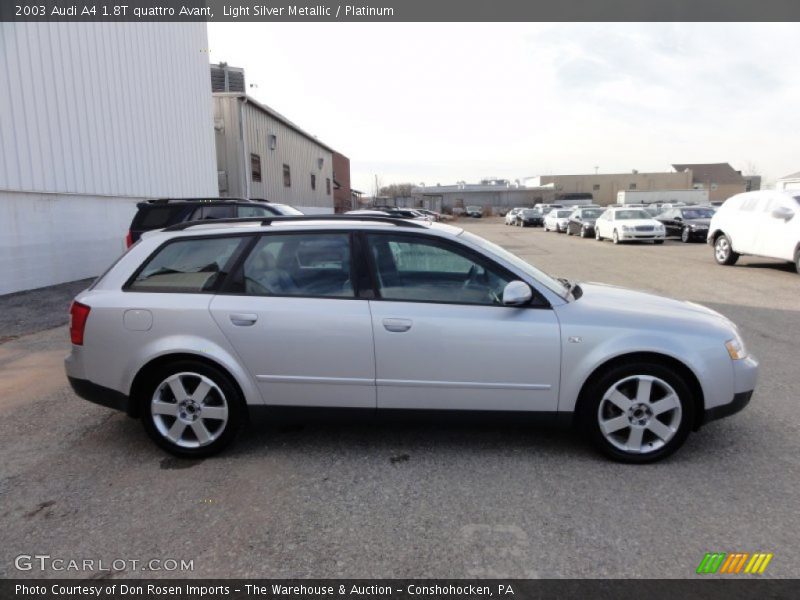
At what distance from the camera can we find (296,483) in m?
3.28

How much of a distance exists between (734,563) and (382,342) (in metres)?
2.15

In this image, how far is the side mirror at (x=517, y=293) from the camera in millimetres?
3333

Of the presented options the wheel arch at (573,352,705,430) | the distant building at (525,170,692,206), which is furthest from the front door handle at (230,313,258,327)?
the distant building at (525,170,692,206)

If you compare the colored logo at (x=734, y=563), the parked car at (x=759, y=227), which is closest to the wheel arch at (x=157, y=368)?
the colored logo at (x=734, y=563)

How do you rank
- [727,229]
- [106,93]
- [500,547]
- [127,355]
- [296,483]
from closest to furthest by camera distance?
[500,547]
[296,483]
[127,355]
[106,93]
[727,229]

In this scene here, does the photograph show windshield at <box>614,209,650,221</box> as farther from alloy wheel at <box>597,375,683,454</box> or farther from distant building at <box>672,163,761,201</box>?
distant building at <box>672,163,761,201</box>

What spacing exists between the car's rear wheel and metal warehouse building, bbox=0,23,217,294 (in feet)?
47.9

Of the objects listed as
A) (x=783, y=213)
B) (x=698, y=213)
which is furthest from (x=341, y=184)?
(x=783, y=213)

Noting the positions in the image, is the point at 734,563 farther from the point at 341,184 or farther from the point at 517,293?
the point at 341,184

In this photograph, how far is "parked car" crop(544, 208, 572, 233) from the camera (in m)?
30.8

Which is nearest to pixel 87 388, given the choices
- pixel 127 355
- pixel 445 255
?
pixel 127 355

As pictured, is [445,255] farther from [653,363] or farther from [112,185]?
[112,185]

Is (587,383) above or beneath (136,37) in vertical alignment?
beneath

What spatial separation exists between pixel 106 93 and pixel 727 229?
15.0m
